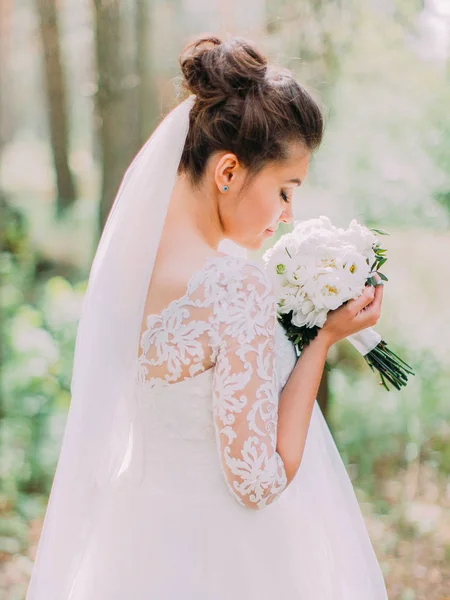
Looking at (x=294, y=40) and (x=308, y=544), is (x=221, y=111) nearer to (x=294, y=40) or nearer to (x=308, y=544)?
(x=308, y=544)

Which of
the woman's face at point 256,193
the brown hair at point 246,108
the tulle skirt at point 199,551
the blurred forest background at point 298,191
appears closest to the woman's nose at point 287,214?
the woman's face at point 256,193

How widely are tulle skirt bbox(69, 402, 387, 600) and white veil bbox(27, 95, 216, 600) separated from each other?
49mm

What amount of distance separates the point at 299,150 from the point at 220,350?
1.40ft

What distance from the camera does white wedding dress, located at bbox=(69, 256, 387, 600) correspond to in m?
1.13

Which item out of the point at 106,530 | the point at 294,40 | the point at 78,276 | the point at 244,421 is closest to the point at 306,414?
the point at 244,421

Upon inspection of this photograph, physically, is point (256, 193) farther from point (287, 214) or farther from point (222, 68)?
point (222, 68)

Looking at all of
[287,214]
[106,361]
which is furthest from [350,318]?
[106,361]

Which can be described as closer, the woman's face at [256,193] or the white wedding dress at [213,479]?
the white wedding dress at [213,479]

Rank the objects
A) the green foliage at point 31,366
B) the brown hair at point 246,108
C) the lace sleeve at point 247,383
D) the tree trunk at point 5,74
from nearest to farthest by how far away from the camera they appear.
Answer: the lace sleeve at point 247,383 → the brown hair at point 246,108 → the tree trunk at point 5,74 → the green foliage at point 31,366

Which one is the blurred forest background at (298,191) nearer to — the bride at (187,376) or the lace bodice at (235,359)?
the bride at (187,376)

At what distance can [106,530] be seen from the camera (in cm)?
135

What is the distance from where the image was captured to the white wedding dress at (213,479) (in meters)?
1.13

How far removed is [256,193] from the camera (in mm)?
1290

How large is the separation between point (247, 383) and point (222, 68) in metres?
0.59
